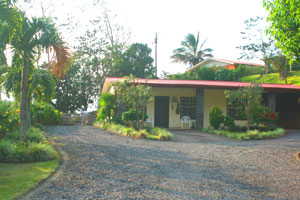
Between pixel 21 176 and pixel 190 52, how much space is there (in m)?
38.5

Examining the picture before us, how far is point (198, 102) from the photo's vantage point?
50.8ft

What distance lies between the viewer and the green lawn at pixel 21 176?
14.3 feet

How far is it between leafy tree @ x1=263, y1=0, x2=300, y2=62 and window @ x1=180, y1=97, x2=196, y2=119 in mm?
9572

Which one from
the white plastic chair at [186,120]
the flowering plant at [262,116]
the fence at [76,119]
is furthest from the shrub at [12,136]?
the flowering plant at [262,116]

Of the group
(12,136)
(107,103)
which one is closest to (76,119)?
(107,103)

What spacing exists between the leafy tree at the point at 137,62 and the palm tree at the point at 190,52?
1060cm

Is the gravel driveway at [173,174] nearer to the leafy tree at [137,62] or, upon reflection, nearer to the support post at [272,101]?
the support post at [272,101]

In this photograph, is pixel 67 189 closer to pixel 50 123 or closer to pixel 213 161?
pixel 213 161

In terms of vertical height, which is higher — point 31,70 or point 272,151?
point 31,70

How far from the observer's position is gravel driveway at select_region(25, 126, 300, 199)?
454 centimetres

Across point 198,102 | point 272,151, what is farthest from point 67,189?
point 198,102

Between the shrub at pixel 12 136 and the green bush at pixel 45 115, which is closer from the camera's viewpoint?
the shrub at pixel 12 136

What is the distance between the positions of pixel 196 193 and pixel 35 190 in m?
2.54

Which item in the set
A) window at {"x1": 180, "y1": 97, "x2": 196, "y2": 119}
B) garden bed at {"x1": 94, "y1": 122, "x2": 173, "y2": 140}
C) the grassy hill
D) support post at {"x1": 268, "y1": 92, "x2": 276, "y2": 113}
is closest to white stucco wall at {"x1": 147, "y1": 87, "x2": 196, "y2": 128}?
window at {"x1": 180, "y1": 97, "x2": 196, "y2": 119}
